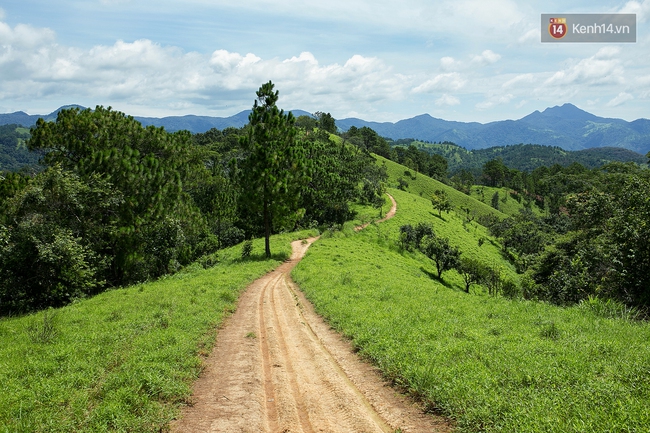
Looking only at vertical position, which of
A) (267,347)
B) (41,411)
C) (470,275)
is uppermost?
A: (41,411)

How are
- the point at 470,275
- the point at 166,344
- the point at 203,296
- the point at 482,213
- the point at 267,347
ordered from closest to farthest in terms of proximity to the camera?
1. the point at 166,344
2. the point at 267,347
3. the point at 203,296
4. the point at 470,275
5. the point at 482,213

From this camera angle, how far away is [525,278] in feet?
95.3

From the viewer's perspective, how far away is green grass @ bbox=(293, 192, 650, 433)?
6.41m

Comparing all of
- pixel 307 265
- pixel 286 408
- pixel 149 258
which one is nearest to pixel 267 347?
pixel 286 408

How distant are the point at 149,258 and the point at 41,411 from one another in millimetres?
22720

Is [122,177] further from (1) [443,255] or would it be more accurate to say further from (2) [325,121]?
(2) [325,121]

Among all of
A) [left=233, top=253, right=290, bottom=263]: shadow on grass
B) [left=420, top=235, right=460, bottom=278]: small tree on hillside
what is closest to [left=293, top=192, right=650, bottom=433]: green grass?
[left=233, top=253, right=290, bottom=263]: shadow on grass

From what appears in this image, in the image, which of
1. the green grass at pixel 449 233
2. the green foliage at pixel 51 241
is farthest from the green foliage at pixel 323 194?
the green foliage at pixel 51 241

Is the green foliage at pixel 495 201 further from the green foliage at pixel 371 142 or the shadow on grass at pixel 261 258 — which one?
the shadow on grass at pixel 261 258

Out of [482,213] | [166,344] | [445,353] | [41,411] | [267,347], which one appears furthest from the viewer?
[482,213]

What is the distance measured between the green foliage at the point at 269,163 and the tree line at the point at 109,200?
0.09 m

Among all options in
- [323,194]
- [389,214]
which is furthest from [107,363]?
[389,214]

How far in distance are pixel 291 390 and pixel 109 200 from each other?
21.5 meters

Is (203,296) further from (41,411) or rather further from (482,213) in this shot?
(482,213)
